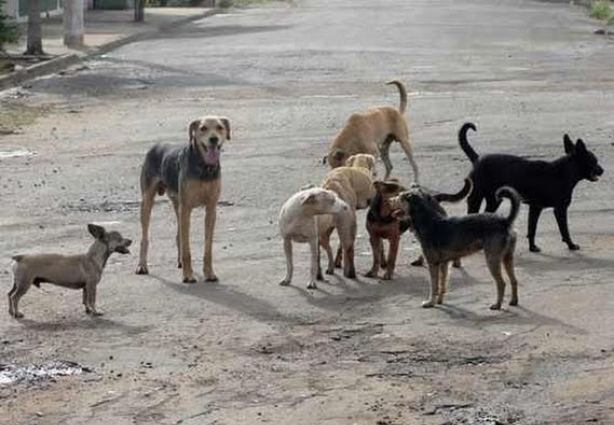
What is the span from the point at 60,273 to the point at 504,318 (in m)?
2.97

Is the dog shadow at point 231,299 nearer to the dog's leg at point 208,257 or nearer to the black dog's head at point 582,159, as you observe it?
the dog's leg at point 208,257

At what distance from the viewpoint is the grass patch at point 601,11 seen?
53.0 meters

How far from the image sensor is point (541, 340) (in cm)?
980

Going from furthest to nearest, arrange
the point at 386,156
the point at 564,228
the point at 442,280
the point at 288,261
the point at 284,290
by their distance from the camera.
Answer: the point at 386,156 → the point at 564,228 → the point at 288,261 → the point at 284,290 → the point at 442,280

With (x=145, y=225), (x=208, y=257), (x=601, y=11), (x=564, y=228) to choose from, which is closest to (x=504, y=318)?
(x=208, y=257)

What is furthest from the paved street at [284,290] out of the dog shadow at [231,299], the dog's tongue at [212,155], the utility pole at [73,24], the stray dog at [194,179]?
the utility pole at [73,24]

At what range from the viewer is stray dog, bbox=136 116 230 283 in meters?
12.1

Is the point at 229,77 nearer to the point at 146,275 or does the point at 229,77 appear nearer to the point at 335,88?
the point at 335,88

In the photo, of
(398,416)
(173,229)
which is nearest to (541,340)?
(398,416)

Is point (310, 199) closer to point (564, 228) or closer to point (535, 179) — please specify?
point (535, 179)

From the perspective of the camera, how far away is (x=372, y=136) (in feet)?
54.7

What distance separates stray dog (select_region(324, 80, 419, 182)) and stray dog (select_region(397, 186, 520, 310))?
4.32 m

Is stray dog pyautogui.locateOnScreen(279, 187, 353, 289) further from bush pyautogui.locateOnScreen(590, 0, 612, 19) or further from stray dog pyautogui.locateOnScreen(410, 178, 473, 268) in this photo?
bush pyautogui.locateOnScreen(590, 0, 612, 19)

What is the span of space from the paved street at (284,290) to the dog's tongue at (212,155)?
890mm
